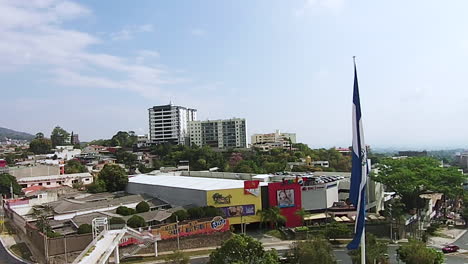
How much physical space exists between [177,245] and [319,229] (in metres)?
14.5

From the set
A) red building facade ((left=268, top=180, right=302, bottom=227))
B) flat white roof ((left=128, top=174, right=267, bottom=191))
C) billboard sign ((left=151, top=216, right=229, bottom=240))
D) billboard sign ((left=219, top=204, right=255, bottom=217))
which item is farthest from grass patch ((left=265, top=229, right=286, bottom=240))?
flat white roof ((left=128, top=174, right=267, bottom=191))

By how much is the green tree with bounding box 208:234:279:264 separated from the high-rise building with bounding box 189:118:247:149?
99.6 meters

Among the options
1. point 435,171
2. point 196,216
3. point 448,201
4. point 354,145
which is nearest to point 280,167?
point 448,201

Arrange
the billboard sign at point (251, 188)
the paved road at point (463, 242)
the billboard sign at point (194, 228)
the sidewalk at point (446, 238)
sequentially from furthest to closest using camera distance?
the billboard sign at point (251, 188)
the sidewalk at point (446, 238)
the paved road at point (463, 242)
the billboard sign at point (194, 228)

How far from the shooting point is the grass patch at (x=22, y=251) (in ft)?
116

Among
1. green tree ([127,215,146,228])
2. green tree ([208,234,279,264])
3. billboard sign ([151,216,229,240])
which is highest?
green tree ([208,234,279,264])

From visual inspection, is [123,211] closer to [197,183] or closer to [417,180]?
[197,183]

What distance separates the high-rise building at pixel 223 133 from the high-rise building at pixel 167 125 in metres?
5.92

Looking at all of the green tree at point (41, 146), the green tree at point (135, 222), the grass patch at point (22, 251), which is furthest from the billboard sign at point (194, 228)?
the green tree at point (41, 146)

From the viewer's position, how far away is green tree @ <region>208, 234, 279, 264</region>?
2219cm

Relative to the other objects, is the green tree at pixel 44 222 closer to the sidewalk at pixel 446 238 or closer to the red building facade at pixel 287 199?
the red building facade at pixel 287 199

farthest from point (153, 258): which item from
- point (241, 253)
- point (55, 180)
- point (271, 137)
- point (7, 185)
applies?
point (271, 137)

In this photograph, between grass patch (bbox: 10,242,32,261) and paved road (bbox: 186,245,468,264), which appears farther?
grass patch (bbox: 10,242,32,261)

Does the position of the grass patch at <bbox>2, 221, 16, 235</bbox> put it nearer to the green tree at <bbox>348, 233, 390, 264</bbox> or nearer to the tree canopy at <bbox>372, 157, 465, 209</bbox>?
the green tree at <bbox>348, 233, 390, 264</bbox>
